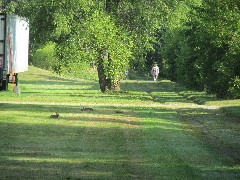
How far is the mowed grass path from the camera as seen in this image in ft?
45.9

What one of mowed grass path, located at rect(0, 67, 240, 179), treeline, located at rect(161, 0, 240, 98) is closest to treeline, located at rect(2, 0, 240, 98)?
treeline, located at rect(161, 0, 240, 98)

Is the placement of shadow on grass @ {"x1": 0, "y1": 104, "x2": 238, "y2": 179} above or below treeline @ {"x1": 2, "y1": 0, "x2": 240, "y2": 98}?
below

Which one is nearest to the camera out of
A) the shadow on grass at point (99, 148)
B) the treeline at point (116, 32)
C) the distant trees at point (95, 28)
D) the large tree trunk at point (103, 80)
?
the shadow on grass at point (99, 148)

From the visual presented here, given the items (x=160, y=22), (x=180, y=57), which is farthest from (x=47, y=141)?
(x=180, y=57)

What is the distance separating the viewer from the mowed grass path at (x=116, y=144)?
1400 centimetres

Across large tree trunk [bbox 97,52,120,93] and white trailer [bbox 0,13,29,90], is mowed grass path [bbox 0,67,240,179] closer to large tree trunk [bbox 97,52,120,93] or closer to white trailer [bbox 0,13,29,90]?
white trailer [bbox 0,13,29,90]

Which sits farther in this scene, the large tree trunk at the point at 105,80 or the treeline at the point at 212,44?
the large tree trunk at the point at 105,80

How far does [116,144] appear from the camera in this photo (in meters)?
19.0

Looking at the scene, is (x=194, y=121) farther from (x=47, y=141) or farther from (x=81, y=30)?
(x=81, y=30)

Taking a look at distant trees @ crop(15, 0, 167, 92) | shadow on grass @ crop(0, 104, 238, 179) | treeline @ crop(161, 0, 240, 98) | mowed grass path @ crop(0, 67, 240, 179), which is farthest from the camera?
distant trees @ crop(15, 0, 167, 92)

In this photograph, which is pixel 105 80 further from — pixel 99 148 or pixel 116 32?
pixel 99 148

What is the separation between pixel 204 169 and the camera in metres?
14.6

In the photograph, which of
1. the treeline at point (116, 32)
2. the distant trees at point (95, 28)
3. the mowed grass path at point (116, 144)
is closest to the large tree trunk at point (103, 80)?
the treeline at point (116, 32)

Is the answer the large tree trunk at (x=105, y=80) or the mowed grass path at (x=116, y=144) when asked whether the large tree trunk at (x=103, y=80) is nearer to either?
the large tree trunk at (x=105, y=80)
